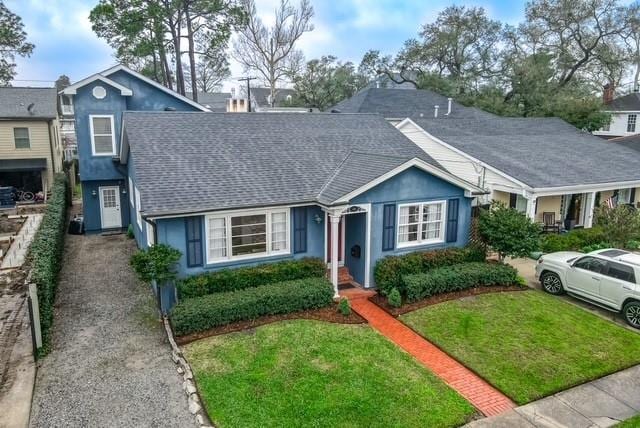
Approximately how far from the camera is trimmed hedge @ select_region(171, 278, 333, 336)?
10.9 meters

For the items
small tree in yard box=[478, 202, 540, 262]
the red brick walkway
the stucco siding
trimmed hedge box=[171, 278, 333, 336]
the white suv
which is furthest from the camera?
the stucco siding

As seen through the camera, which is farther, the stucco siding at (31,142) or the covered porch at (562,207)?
the stucco siding at (31,142)

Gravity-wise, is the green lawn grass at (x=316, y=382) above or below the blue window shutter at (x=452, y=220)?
below

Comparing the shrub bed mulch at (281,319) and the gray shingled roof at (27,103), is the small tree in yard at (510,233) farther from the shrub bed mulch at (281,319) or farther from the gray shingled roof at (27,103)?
the gray shingled roof at (27,103)

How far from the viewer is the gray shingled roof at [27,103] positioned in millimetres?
28094

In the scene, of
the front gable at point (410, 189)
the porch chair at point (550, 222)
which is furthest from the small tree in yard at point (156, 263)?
the porch chair at point (550, 222)

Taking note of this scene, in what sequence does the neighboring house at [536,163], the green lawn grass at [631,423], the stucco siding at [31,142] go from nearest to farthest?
the green lawn grass at [631,423] → the neighboring house at [536,163] → the stucco siding at [31,142]

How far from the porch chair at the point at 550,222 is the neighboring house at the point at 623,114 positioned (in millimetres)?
29424

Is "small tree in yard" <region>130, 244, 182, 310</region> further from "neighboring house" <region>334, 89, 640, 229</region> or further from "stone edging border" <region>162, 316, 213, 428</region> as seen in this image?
"neighboring house" <region>334, 89, 640, 229</region>

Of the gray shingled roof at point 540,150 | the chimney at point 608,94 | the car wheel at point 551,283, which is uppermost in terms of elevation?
the chimney at point 608,94

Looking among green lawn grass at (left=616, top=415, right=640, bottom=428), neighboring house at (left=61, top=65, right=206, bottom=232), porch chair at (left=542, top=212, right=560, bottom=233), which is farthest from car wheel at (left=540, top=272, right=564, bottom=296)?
neighboring house at (left=61, top=65, right=206, bottom=232)

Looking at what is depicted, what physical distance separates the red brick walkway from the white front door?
46.2 feet

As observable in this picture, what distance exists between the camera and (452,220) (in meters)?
15.0

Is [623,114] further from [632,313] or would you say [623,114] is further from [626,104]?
[632,313]
